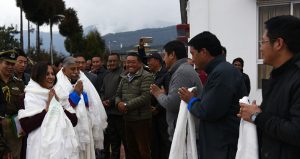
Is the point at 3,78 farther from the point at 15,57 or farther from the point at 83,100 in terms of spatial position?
the point at 83,100

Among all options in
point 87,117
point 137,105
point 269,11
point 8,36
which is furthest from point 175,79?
point 8,36

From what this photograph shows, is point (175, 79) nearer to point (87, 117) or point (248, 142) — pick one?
point (87, 117)

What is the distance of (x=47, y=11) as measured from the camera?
3653 centimetres

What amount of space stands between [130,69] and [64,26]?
42635 millimetres

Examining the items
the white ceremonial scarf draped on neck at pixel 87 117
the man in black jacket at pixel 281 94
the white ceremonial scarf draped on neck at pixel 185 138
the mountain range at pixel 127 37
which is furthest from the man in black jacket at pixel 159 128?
the mountain range at pixel 127 37

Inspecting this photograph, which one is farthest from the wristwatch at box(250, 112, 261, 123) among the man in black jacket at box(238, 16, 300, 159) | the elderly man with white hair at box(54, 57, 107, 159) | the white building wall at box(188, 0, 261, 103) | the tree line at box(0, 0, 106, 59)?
the tree line at box(0, 0, 106, 59)

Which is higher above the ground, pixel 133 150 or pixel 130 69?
pixel 130 69

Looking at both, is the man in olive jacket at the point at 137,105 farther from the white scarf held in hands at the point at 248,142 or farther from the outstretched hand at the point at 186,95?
the white scarf held in hands at the point at 248,142

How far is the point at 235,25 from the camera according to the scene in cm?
857

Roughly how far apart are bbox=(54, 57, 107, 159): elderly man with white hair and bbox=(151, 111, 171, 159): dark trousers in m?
0.86

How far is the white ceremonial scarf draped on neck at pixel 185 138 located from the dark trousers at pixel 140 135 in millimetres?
2745

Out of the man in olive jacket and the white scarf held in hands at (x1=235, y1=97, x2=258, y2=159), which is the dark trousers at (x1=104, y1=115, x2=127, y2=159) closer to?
the man in olive jacket

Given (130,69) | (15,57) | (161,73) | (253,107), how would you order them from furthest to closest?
(130,69) → (161,73) → (15,57) → (253,107)

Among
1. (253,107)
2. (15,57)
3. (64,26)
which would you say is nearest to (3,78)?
(15,57)
